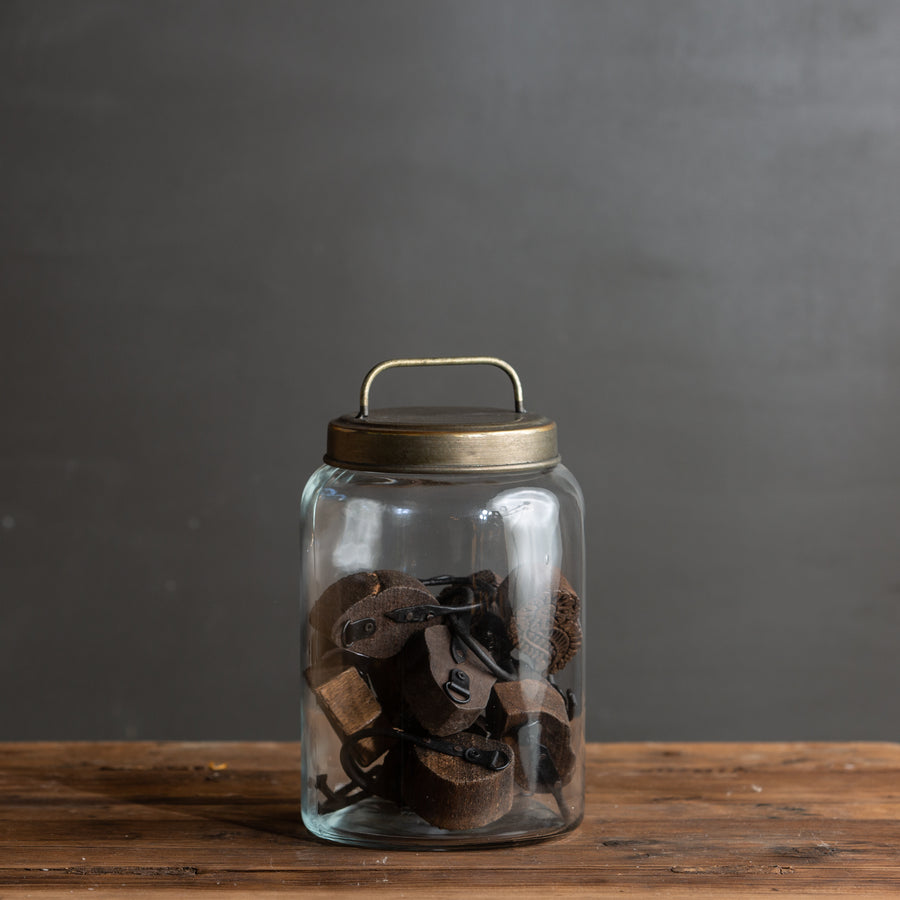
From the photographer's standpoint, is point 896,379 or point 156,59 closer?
point 156,59

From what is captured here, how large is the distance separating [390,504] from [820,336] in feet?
4.30

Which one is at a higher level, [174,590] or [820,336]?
[820,336]

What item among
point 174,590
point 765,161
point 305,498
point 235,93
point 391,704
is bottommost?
point 174,590

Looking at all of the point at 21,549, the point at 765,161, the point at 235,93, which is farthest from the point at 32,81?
the point at 765,161

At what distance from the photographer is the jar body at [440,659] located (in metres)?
0.85

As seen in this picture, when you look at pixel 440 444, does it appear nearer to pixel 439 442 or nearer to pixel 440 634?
pixel 439 442

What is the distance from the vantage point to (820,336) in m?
1.98

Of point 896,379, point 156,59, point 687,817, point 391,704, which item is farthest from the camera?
point 896,379

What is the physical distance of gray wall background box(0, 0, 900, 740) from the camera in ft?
6.21

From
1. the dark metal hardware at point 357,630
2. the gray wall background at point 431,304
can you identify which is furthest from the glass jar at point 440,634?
the gray wall background at point 431,304

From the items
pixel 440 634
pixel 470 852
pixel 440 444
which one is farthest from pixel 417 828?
pixel 440 444

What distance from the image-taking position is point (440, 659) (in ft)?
2.75

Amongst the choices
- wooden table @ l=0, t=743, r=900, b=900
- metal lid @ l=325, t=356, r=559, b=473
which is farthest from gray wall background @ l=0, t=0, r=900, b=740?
metal lid @ l=325, t=356, r=559, b=473

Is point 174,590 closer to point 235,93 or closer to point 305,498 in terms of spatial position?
point 235,93
